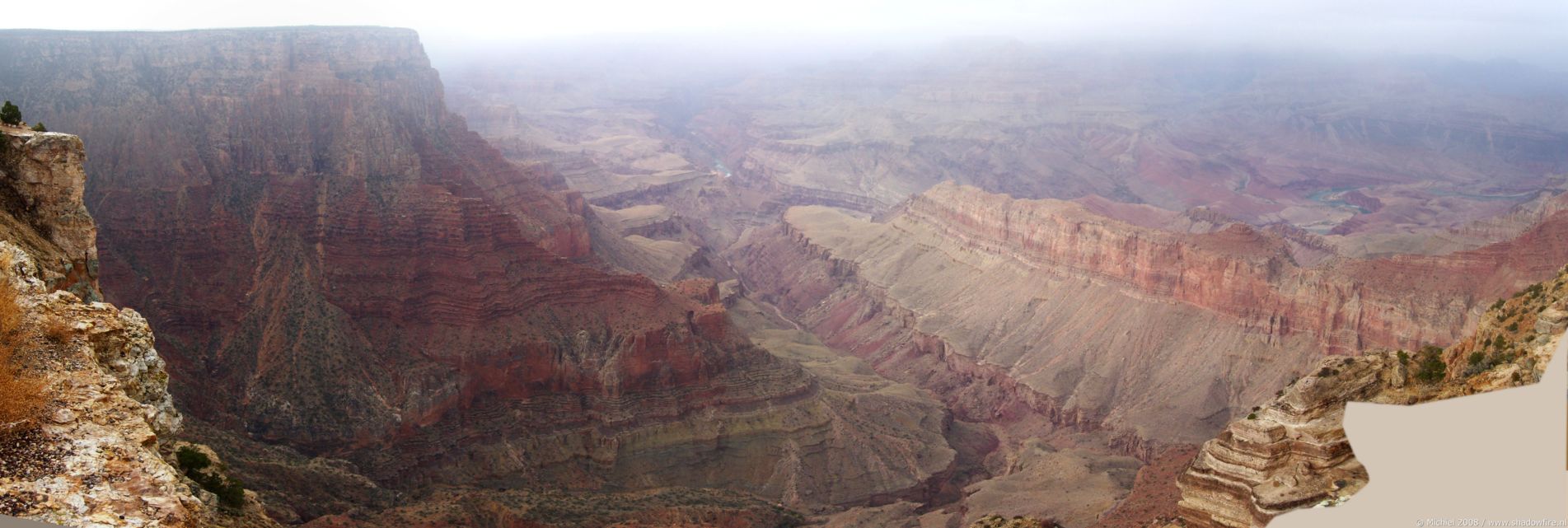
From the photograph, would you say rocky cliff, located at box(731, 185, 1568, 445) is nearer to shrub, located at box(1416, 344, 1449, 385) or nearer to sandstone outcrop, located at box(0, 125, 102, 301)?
shrub, located at box(1416, 344, 1449, 385)

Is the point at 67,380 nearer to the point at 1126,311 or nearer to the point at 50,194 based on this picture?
the point at 50,194

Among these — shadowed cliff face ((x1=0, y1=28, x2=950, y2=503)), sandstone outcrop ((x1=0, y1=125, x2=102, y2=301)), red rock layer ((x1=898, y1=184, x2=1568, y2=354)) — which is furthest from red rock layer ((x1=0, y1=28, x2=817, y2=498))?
sandstone outcrop ((x1=0, y1=125, x2=102, y2=301))

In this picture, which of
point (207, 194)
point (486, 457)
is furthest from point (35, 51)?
point (486, 457)

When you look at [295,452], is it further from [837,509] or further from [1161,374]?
[1161,374]

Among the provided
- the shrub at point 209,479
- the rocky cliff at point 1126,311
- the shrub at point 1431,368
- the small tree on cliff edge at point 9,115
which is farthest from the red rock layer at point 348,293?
the shrub at point 1431,368

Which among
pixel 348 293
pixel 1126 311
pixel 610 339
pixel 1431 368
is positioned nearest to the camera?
pixel 1431 368

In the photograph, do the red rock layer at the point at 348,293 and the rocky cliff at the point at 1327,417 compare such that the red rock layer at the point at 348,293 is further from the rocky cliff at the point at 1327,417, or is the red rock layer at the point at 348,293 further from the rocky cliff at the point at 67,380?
the rocky cliff at the point at 1327,417

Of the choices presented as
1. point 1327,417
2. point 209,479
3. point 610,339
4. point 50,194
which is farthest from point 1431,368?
point 610,339
